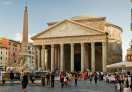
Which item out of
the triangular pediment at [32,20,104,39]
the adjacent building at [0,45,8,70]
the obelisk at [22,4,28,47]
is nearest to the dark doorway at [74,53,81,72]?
the triangular pediment at [32,20,104,39]

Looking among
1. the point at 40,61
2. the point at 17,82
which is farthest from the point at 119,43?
the point at 17,82

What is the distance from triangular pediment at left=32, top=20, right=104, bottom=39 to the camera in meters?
72.9

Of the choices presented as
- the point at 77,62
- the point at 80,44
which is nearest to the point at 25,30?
the point at 80,44

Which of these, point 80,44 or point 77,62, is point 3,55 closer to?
point 77,62

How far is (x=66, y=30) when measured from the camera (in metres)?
75.5

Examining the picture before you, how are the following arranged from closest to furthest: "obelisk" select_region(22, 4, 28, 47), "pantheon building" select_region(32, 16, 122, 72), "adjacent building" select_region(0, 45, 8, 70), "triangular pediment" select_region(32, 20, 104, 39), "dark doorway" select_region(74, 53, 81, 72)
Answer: "obelisk" select_region(22, 4, 28, 47), "pantheon building" select_region(32, 16, 122, 72), "triangular pediment" select_region(32, 20, 104, 39), "dark doorway" select_region(74, 53, 81, 72), "adjacent building" select_region(0, 45, 8, 70)

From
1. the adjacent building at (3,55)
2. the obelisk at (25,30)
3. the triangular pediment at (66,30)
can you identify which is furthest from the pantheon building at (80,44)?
the obelisk at (25,30)

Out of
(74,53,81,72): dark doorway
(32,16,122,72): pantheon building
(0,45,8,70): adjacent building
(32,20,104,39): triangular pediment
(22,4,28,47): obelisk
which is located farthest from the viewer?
(0,45,8,70): adjacent building

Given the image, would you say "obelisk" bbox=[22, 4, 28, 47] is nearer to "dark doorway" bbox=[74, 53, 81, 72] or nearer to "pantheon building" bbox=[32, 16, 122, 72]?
"pantheon building" bbox=[32, 16, 122, 72]

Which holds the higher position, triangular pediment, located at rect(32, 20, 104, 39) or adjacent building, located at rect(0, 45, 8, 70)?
triangular pediment, located at rect(32, 20, 104, 39)

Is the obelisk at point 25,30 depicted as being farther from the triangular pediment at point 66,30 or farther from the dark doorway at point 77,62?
the dark doorway at point 77,62

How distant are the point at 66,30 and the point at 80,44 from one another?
13.9 ft

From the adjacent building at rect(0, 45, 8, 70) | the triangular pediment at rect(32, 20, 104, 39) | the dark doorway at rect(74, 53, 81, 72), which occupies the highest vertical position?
the triangular pediment at rect(32, 20, 104, 39)

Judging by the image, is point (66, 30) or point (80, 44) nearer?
point (66, 30)
